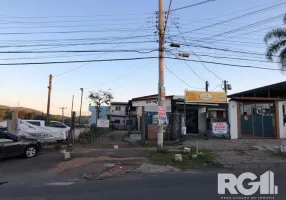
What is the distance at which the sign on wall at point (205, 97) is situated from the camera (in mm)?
22438

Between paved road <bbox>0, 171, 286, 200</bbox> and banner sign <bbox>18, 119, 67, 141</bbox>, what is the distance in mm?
9503

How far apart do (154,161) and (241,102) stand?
11.5 meters

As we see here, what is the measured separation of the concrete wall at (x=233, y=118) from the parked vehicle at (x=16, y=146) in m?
13.1

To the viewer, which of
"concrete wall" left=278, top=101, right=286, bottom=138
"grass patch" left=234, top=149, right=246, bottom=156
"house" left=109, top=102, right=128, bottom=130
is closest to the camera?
"grass patch" left=234, top=149, right=246, bottom=156

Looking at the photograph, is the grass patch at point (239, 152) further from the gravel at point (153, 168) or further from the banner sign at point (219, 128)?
the gravel at point (153, 168)

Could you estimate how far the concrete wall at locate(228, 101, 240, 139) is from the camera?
2089 cm

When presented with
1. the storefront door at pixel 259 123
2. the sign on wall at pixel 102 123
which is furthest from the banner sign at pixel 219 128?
the sign on wall at pixel 102 123

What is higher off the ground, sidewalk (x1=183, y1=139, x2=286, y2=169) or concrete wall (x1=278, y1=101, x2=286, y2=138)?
concrete wall (x1=278, y1=101, x2=286, y2=138)

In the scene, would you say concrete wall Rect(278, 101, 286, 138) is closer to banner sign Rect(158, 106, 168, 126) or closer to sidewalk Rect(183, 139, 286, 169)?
sidewalk Rect(183, 139, 286, 169)

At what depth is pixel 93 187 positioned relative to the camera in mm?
8531

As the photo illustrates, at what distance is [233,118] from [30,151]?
13.7m

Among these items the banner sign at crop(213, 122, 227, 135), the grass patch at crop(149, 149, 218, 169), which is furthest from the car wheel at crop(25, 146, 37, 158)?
the banner sign at crop(213, 122, 227, 135)

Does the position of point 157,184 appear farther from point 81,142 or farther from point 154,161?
point 81,142

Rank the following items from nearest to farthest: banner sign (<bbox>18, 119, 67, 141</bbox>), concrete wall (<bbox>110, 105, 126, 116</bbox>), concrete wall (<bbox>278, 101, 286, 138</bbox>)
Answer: banner sign (<bbox>18, 119, 67, 141</bbox>), concrete wall (<bbox>278, 101, 286, 138</bbox>), concrete wall (<bbox>110, 105, 126, 116</bbox>)
